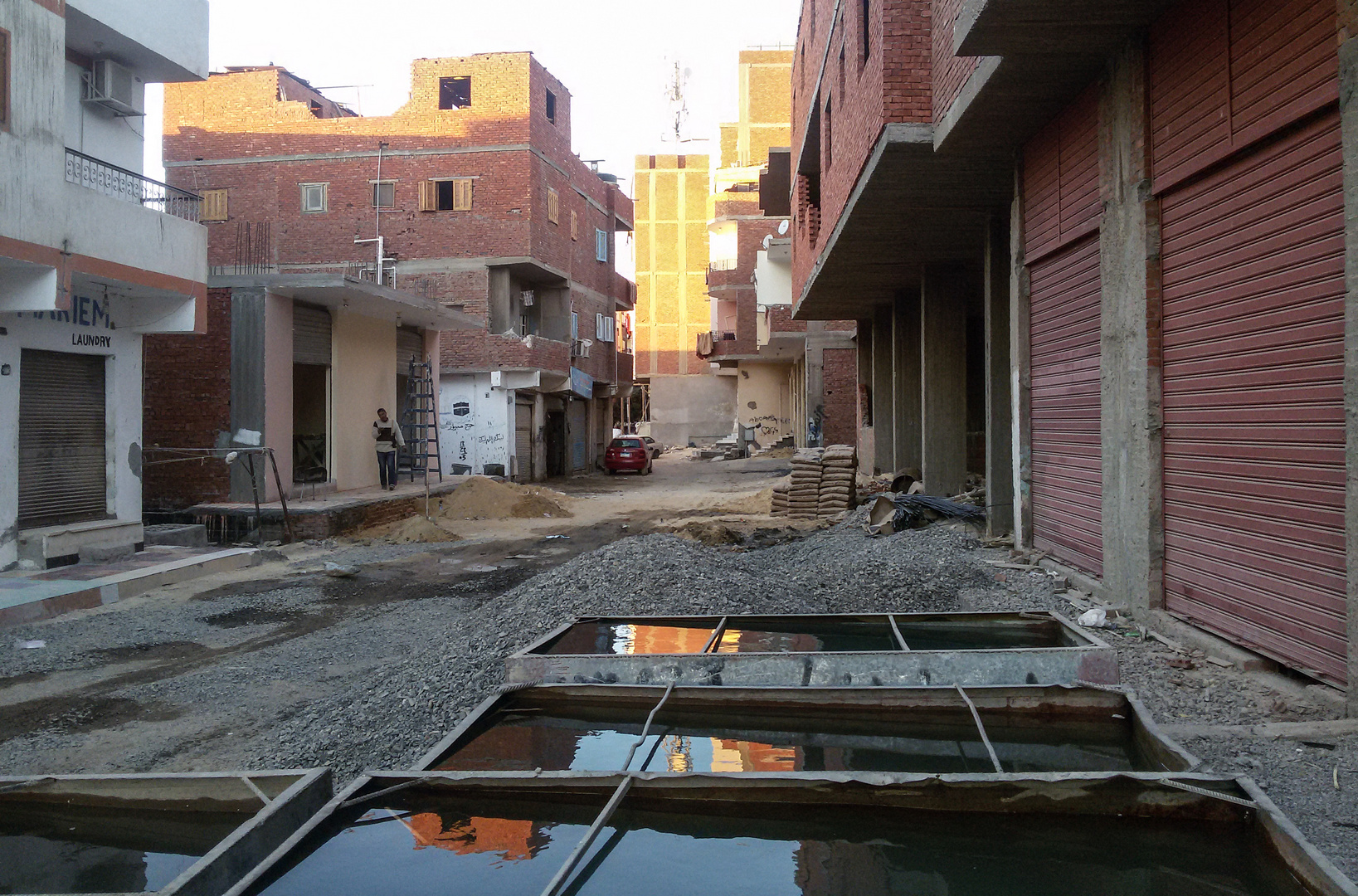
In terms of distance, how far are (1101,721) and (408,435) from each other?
22372 mm

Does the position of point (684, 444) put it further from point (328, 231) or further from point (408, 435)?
point (408, 435)

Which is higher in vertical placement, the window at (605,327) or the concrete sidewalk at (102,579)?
the window at (605,327)

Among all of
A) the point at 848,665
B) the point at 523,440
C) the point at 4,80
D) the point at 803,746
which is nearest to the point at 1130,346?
the point at 848,665

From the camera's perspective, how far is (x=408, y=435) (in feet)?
83.0

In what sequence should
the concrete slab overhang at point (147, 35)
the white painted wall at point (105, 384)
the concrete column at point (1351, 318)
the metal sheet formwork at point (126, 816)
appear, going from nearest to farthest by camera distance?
the metal sheet formwork at point (126, 816)
the concrete column at point (1351, 318)
the white painted wall at point (105, 384)
the concrete slab overhang at point (147, 35)

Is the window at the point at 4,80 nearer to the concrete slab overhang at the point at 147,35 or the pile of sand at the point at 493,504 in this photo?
the concrete slab overhang at the point at 147,35

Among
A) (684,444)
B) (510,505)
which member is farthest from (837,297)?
(684,444)

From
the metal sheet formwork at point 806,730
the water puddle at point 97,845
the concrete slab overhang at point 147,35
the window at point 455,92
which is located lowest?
the water puddle at point 97,845

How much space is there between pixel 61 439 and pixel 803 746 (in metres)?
12.1

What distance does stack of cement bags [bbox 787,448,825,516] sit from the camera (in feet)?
58.0

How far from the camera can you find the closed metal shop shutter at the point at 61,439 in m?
12.5

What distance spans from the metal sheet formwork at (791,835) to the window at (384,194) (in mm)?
30520

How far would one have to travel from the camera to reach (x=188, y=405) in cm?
1827

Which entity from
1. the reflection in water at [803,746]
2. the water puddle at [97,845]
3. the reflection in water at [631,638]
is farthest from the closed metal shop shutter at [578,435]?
the water puddle at [97,845]
